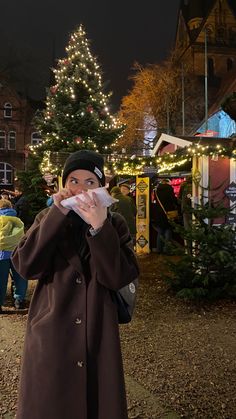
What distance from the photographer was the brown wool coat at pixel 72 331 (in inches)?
76.6

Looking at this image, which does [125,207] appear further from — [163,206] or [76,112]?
[76,112]

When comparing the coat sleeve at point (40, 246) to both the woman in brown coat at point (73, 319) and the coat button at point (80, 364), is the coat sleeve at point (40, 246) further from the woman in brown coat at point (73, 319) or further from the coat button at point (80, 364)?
the coat button at point (80, 364)

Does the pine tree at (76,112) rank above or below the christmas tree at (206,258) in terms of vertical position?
above

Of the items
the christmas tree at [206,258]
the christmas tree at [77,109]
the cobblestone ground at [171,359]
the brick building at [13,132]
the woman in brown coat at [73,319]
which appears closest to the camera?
the woman in brown coat at [73,319]

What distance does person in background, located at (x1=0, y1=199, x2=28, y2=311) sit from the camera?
6.77m

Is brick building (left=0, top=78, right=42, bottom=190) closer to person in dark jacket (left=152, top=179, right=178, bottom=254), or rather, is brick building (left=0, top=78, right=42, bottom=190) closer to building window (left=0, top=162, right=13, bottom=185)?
building window (left=0, top=162, right=13, bottom=185)

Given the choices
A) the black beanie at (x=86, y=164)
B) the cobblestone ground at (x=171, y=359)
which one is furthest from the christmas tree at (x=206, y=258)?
the black beanie at (x=86, y=164)

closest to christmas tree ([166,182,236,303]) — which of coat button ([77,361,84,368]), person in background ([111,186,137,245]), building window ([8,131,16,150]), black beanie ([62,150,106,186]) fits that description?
person in background ([111,186,137,245])

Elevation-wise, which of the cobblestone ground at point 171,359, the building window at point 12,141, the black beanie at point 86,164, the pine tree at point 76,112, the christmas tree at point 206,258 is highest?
the building window at point 12,141

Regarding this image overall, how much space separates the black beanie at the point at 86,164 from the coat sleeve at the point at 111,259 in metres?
0.28

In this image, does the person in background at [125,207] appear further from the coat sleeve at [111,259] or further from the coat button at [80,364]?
the coat button at [80,364]

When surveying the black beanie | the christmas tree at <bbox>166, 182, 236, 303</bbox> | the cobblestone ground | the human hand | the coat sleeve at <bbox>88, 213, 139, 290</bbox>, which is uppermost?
the black beanie

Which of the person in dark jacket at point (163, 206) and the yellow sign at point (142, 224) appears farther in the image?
the yellow sign at point (142, 224)

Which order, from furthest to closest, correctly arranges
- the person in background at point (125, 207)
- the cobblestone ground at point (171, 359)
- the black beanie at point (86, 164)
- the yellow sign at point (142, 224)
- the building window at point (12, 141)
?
the building window at point (12, 141) < the yellow sign at point (142, 224) < the person in background at point (125, 207) < the cobblestone ground at point (171, 359) < the black beanie at point (86, 164)
